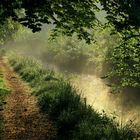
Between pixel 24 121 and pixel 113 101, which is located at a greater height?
pixel 113 101

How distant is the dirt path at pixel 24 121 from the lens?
1039cm

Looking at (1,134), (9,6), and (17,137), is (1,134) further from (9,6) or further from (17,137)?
(9,6)

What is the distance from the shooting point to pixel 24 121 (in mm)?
11703

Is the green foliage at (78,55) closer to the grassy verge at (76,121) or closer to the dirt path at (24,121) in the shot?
the dirt path at (24,121)

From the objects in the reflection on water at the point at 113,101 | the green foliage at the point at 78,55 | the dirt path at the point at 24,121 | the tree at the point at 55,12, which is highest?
the green foliage at the point at 78,55

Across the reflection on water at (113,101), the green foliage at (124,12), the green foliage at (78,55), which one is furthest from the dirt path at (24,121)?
the green foliage at (78,55)

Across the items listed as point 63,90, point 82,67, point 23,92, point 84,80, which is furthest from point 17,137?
point 82,67

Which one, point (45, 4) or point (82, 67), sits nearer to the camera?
point (45, 4)

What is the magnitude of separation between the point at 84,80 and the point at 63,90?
1939 cm

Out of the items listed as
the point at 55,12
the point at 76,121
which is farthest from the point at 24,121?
the point at 55,12

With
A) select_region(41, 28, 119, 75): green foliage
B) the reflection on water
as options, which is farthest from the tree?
select_region(41, 28, 119, 75): green foliage

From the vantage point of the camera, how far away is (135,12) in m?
9.91

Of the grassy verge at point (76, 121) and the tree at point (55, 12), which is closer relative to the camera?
the tree at point (55, 12)

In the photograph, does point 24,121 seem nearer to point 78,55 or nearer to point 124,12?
point 124,12
